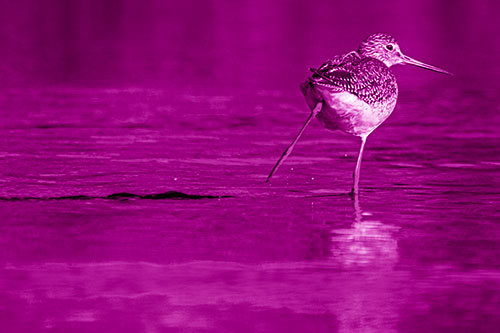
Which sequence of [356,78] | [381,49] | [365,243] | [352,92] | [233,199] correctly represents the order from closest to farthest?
1. [365,243]
2. [233,199]
3. [352,92]
4. [356,78]
5. [381,49]

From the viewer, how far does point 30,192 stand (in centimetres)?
1034

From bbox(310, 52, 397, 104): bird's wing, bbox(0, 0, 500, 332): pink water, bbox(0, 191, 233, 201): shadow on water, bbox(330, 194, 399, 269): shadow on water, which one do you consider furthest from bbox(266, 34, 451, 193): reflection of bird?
bbox(330, 194, 399, 269): shadow on water

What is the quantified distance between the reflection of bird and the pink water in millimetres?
406

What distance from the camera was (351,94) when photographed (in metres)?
10.7

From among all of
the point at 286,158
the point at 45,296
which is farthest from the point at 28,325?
the point at 286,158

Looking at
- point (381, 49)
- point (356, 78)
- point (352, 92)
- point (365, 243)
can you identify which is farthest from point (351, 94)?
point (365, 243)

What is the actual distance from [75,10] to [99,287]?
58.6ft

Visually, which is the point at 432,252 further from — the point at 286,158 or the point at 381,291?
the point at 286,158

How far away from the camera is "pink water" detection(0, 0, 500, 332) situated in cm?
718

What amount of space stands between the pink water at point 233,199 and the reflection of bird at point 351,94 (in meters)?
0.41

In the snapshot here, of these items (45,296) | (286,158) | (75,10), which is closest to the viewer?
(45,296)

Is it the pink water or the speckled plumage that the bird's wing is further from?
the pink water

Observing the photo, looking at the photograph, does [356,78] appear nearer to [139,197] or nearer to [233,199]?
[233,199]

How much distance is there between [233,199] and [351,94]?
4.06 feet
